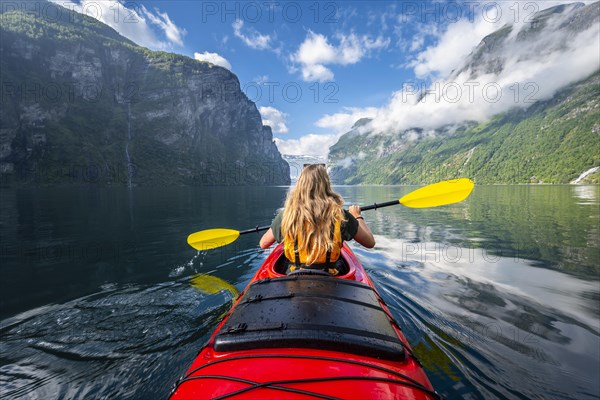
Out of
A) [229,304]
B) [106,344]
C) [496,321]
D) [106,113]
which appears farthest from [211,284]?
[106,113]

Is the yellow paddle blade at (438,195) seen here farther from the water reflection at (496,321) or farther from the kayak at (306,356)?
the kayak at (306,356)

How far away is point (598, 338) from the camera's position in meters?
5.03

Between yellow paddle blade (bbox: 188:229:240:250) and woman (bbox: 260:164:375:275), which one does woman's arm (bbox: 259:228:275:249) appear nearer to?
woman (bbox: 260:164:375:275)

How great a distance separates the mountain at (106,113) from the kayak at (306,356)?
107660 millimetres

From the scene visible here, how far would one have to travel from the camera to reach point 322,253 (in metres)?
3.73

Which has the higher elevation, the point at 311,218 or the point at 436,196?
the point at 436,196

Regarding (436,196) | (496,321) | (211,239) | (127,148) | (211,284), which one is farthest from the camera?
(127,148)

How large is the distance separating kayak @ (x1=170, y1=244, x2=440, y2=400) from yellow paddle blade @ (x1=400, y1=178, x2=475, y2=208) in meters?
4.73

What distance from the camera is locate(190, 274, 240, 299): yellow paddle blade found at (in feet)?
24.1

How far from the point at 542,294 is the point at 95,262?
13.6 m

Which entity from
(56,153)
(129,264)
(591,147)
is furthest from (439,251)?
(591,147)

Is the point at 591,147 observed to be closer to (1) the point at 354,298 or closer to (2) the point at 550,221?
(2) the point at 550,221

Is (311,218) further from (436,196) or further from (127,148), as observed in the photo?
(127,148)

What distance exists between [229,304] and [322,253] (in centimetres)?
377
